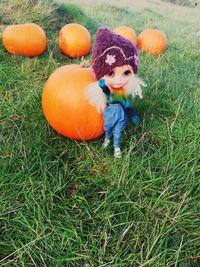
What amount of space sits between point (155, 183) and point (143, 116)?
846 mm

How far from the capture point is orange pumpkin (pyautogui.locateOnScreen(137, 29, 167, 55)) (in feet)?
17.9

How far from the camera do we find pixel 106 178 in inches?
99.6

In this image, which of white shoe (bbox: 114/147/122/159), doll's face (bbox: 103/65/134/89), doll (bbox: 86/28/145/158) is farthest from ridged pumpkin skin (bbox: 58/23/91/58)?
white shoe (bbox: 114/147/122/159)

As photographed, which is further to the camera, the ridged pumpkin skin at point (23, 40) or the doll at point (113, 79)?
the ridged pumpkin skin at point (23, 40)

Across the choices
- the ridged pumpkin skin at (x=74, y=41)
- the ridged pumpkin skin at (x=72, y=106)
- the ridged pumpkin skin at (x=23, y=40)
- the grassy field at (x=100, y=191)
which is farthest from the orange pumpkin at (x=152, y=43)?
the ridged pumpkin skin at (x=72, y=106)

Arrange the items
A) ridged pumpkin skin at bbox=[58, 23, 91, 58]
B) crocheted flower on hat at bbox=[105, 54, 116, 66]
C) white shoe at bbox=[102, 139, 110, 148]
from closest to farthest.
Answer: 1. crocheted flower on hat at bbox=[105, 54, 116, 66]
2. white shoe at bbox=[102, 139, 110, 148]
3. ridged pumpkin skin at bbox=[58, 23, 91, 58]

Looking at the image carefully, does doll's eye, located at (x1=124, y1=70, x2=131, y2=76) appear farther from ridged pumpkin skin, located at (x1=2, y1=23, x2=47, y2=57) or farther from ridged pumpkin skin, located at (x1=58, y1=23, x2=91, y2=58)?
ridged pumpkin skin, located at (x1=58, y1=23, x2=91, y2=58)

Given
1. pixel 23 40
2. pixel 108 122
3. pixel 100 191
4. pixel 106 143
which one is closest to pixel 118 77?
pixel 108 122

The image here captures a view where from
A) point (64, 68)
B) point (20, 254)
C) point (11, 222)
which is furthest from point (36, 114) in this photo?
point (20, 254)

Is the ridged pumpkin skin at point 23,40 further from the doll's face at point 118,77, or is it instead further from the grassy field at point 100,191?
the doll's face at point 118,77

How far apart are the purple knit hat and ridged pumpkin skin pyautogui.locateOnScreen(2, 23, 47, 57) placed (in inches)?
78.6

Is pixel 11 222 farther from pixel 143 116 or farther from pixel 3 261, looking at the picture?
pixel 143 116

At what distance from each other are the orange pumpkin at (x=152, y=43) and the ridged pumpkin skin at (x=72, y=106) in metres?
2.82

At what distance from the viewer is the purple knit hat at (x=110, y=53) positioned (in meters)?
2.55
